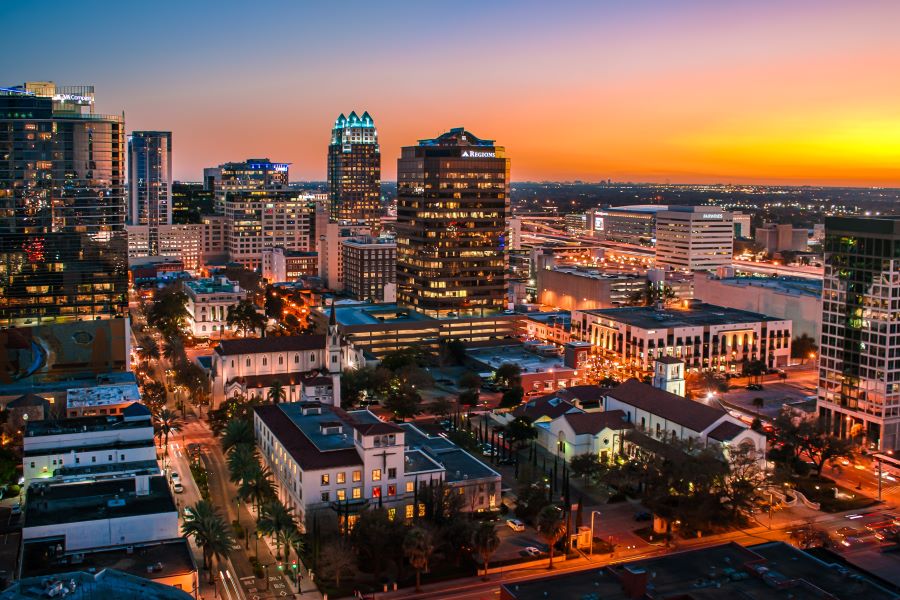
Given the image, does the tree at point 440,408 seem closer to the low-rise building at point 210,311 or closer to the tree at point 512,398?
the tree at point 512,398

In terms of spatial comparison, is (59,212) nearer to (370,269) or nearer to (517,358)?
(517,358)

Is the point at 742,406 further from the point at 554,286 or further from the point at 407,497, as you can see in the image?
the point at 554,286

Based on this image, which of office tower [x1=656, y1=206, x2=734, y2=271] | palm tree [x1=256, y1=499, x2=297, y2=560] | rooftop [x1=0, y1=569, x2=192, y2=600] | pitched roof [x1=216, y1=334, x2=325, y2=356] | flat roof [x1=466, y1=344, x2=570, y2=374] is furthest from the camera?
office tower [x1=656, y1=206, x2=734, y2=271]

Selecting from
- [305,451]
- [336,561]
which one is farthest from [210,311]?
[336,561]

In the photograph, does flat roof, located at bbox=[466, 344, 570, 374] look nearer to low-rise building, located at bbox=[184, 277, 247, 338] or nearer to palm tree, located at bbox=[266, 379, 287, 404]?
palm tree, located at bbox=[266, 379, 287, 404]

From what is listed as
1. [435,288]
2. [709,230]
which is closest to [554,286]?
[435,288]

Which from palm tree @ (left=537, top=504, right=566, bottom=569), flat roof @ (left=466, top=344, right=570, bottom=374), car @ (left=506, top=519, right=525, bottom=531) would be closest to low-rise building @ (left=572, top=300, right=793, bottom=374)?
flat roof @ (left=466, top=344, right=570, bottom=374)

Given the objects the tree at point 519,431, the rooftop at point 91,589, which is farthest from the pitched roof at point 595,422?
the rooftop at point 91,589
